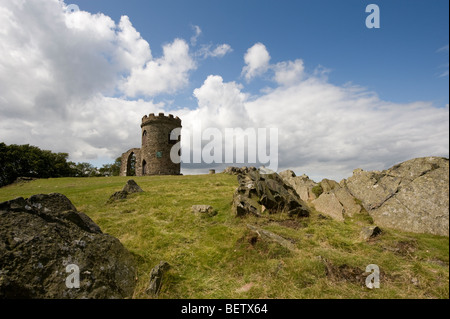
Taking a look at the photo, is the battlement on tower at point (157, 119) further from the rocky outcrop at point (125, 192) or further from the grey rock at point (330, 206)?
the grey rock at point (330, 206)

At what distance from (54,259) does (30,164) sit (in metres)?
63.5

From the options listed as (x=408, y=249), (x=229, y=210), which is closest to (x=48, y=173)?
(x=229, y=210)

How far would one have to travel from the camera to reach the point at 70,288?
16.1 ft

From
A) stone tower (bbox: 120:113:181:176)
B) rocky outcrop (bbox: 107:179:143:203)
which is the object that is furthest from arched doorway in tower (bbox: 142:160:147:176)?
rocky outcrop (bbox: 107:179:143:203)

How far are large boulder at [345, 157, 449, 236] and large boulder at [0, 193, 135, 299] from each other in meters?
10.6

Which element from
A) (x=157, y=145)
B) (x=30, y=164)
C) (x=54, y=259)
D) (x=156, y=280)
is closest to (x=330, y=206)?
(x=156, y=280)

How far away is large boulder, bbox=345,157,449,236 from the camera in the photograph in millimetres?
8648

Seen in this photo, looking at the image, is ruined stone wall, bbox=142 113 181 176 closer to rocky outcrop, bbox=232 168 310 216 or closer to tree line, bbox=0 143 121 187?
tree line, bbox=0 143 121 187

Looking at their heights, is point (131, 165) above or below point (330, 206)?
above

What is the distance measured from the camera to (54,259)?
17.0 ft

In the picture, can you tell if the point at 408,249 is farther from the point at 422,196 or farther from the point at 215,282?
the point at 215,282

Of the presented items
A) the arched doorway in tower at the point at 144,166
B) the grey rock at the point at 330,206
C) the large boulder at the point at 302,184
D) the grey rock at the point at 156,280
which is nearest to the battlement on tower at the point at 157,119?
the arched doorway in tower at the point at 144,166

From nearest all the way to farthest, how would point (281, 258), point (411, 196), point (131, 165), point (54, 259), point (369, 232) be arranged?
point (54, 259), point (281, 258), point (369, 232), point (411, 196), point (131, 165)

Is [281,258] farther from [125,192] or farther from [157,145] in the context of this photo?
[157,145]
